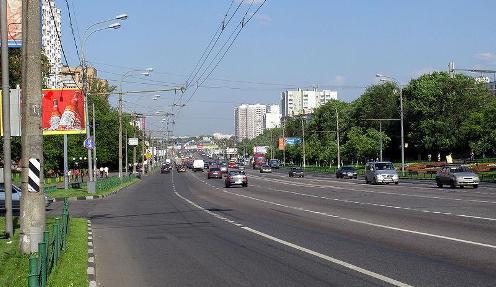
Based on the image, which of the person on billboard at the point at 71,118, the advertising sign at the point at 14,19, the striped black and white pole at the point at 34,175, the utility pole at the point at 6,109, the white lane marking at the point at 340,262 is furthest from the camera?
the person on billboard at the point at 71,118

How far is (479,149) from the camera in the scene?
8612 cm

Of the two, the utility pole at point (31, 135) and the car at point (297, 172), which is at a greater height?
the utility pole at point (31, 135)

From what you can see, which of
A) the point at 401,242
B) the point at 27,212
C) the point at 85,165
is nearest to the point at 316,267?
the point at 401,242

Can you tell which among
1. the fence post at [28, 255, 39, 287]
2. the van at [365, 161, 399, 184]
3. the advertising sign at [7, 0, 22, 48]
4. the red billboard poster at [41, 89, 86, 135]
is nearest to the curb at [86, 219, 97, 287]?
the fence post at [28, 255, 39, 287]

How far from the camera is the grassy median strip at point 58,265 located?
11.0m

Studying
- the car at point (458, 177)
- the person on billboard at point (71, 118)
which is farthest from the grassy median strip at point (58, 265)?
the car at point (458, 177)

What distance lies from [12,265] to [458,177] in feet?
122

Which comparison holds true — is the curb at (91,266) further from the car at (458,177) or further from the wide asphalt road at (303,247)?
the car at (458,177)

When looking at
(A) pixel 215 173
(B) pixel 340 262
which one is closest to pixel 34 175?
(B) pixel 340 262

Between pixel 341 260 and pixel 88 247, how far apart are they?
20.9ft

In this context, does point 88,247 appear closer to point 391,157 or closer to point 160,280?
point 160,280

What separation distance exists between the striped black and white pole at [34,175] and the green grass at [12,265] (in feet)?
4.63

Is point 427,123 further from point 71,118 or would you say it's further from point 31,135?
point 31,135

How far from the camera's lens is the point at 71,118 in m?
46.5
